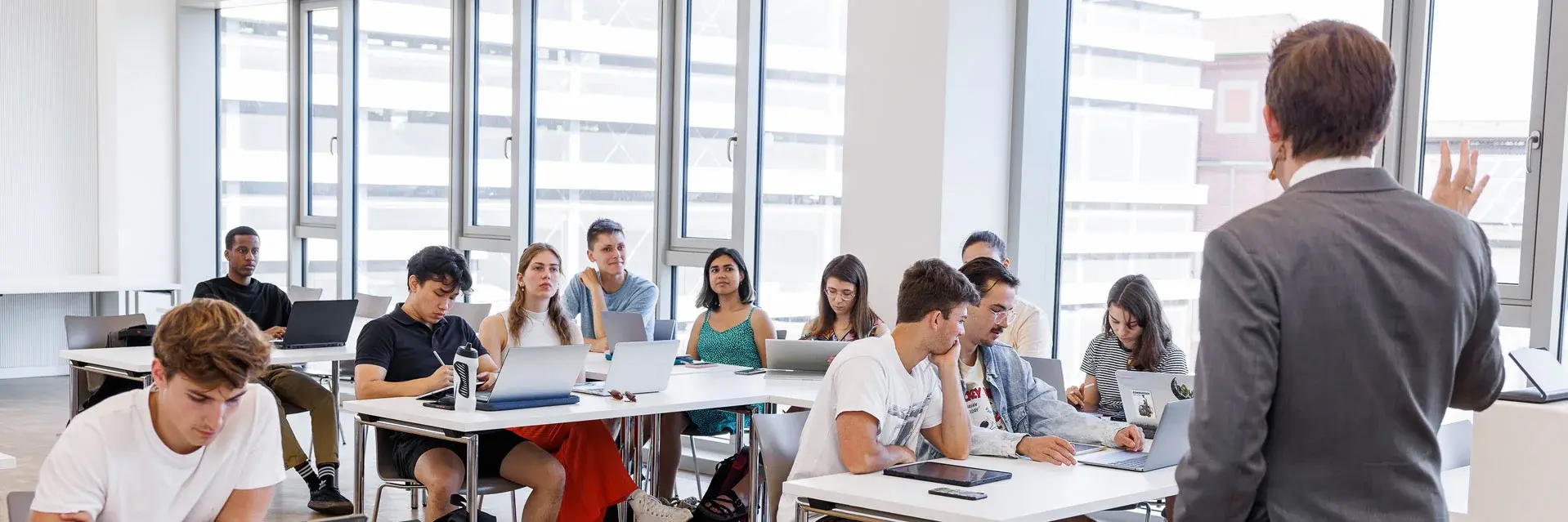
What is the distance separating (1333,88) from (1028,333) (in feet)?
12.8

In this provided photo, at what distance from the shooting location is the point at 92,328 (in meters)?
6.26

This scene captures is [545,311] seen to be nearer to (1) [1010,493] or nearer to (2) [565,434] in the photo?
(2) [565,434]

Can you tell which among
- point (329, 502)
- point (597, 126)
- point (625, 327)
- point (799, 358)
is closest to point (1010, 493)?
point (799, 358)

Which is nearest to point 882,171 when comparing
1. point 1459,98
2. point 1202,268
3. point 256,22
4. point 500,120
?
point 1459,98

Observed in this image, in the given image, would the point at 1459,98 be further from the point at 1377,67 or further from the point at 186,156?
the point at 186,156

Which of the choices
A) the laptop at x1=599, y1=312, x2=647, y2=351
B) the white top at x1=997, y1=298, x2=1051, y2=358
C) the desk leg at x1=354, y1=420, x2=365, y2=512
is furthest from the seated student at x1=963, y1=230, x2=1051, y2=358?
the desk leg at x1=354, y1=420, x2=365, y2=512

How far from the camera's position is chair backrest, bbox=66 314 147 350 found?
6.16 metres

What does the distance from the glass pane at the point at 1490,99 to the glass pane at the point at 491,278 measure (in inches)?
205

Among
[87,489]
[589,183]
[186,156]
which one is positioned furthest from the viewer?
[186,156]

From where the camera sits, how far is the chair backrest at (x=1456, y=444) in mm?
3744

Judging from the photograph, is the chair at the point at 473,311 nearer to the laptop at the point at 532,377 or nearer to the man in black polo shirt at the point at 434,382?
the man in black polo shirt at the point at 434,382

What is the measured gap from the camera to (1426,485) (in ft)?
5.33

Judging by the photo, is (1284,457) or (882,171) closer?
(1284,457)

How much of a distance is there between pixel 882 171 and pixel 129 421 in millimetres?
3853
